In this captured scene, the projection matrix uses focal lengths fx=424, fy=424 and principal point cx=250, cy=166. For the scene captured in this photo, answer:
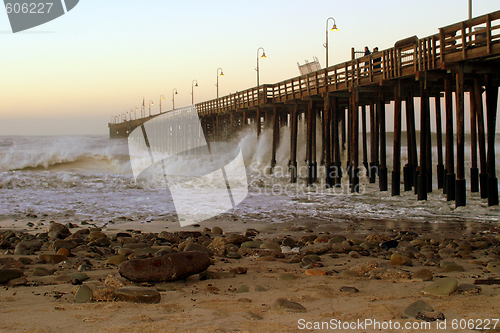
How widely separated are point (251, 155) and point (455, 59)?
1846 cm

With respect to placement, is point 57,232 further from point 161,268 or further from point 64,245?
point 161,268

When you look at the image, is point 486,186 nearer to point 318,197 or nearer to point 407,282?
point 318,197

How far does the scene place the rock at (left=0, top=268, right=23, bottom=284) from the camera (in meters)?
4.43

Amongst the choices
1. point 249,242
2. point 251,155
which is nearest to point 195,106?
point 251,155

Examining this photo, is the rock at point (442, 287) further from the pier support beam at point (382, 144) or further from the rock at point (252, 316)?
the pier support beam at point (382, 144)

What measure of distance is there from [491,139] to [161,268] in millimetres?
10779

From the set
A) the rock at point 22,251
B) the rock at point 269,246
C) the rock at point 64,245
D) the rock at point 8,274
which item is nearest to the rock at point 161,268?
the rock at point 8,274

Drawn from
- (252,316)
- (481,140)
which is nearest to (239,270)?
(252,316)

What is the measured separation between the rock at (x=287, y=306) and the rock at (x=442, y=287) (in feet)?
4.23

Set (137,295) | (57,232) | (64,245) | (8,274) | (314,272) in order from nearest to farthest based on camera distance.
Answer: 1. (137,295)
2. (8,274)
3. (314,272)
4. (64,245)
5. (57,232)

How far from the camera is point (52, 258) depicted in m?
5.53

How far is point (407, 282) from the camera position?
4.51m

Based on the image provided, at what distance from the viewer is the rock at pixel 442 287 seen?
3.94 meters

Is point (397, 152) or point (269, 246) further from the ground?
→ point (397, 152)
